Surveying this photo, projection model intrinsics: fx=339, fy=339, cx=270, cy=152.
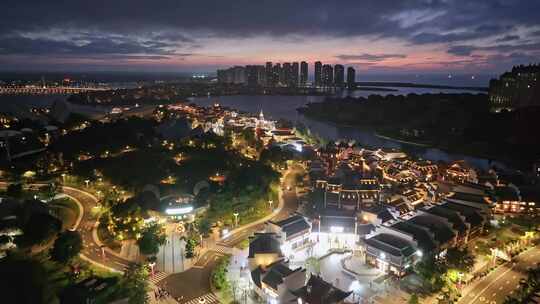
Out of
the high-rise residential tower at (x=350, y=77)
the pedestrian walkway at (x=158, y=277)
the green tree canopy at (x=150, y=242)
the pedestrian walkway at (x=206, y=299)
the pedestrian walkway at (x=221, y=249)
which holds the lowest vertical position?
the pedestrian walkway at (x=206, y=299)

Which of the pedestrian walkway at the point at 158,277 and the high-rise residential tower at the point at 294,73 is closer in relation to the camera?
the pedestrian walkway at the point at 158,277

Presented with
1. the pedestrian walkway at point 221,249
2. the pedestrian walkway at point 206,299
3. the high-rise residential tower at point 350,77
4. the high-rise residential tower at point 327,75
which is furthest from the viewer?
the high-rise residential tower at point 350,77

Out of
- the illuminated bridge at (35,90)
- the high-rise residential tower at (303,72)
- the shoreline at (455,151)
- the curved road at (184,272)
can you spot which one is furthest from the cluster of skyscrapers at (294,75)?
the curved road at (184,272)

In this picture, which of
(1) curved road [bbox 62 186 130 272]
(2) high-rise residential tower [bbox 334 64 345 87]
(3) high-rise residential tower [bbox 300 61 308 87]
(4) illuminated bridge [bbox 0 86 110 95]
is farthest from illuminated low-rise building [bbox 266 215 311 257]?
(3) high-rise residential tower [bbox 300 61 308 87]

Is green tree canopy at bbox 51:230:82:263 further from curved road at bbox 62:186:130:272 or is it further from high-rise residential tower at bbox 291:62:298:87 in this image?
high-rise residential tower at bbox 291:62:298:87

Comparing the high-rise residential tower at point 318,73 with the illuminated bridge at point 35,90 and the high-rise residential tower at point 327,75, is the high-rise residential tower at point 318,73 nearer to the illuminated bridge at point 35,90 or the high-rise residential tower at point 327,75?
the high-rise residential tower at point 327,75

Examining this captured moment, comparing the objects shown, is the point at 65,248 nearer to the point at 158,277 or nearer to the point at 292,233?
the point at 158,277

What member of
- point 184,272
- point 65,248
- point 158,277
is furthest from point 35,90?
point 184,272

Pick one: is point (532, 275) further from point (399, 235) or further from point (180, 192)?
point (180, 192)

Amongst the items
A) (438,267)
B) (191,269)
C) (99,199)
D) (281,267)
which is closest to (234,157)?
(99,199)
